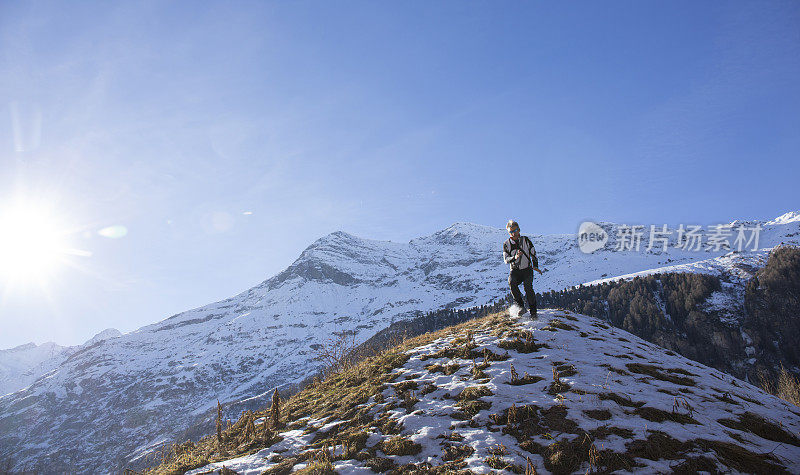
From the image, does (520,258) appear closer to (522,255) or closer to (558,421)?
(522,255)

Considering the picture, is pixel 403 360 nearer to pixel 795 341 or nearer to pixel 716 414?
pixel 716 414

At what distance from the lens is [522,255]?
13.3 meters

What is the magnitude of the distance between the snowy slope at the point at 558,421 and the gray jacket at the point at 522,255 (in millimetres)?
2833

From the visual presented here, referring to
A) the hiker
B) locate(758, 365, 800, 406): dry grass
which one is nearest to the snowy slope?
the hiker

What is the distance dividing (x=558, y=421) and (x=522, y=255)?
6.87 m

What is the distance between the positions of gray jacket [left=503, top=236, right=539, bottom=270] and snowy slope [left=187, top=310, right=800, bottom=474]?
2.83m

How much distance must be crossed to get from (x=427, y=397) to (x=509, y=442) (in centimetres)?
271

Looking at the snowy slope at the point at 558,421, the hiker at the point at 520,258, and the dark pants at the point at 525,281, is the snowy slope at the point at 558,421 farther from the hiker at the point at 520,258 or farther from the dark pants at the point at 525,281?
the hiker at the point at 520,258

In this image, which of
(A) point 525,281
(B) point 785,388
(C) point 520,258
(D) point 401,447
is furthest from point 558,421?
(B) point 785,388

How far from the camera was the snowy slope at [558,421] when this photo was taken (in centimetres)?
609

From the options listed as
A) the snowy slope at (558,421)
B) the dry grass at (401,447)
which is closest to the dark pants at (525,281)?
the snowy slope at (558,421)

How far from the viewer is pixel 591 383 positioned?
8.50 meters

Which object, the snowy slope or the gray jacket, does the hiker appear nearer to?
the gray jacket

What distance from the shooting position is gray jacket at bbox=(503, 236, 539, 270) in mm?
13289
